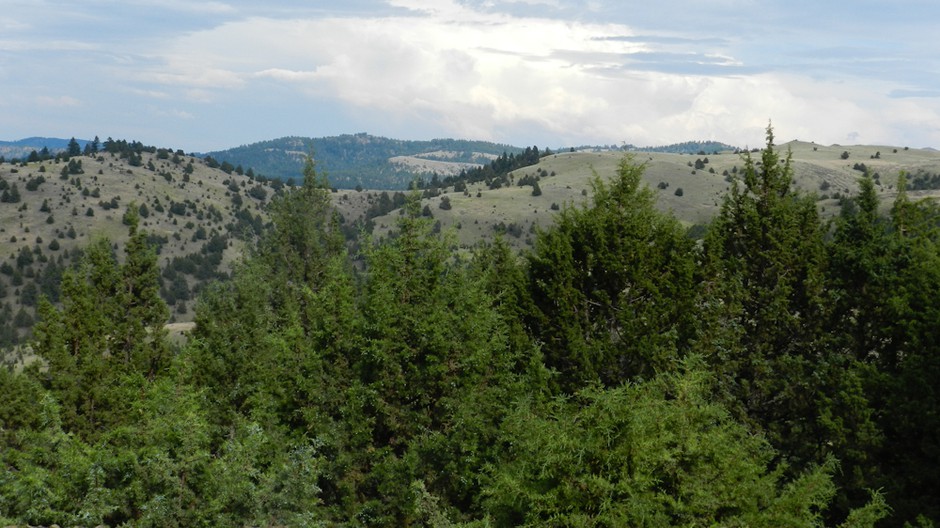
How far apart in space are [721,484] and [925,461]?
9729mm

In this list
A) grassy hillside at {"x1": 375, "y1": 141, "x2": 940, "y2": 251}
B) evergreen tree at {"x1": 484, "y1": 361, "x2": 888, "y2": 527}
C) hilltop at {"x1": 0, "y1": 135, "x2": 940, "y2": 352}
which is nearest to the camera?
evergreen tree at {"x1": 484, "y1": 361, "x2": 888, "y2": 527}

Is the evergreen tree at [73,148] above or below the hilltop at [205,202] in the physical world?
above

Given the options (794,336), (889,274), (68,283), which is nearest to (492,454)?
(794,336)

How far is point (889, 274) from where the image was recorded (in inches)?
813

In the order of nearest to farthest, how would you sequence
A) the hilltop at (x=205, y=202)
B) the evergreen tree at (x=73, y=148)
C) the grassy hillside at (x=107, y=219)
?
the grassy hillside at (x=107, y=219)
the hilltop at (x=205, y=202)
the evergreen tree at (x=73, y=148)

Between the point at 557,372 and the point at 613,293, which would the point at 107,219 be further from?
the point at 557,372

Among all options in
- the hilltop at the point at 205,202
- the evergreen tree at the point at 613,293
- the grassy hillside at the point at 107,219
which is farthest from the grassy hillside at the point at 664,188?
the evergreen tree at the point at 613,293

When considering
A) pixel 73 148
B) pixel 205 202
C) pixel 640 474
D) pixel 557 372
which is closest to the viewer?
pixel 640 474

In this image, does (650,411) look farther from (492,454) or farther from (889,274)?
(889,274)

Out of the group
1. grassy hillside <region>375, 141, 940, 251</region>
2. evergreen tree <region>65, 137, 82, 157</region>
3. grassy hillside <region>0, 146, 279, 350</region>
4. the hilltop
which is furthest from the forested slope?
evergreen tree <region>65, 137, 82, 157</region>

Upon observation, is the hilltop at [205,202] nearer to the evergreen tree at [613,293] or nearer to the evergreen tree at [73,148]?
the evergreen tree at [73,148]

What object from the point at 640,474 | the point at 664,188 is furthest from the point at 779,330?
the point at 664,188

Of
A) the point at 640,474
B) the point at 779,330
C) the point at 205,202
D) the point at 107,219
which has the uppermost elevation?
the point at 779,330

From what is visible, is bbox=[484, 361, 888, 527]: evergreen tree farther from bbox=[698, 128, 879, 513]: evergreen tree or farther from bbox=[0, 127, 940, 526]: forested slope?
bbox=[698, 128, 879, 513]: evergreen tree
